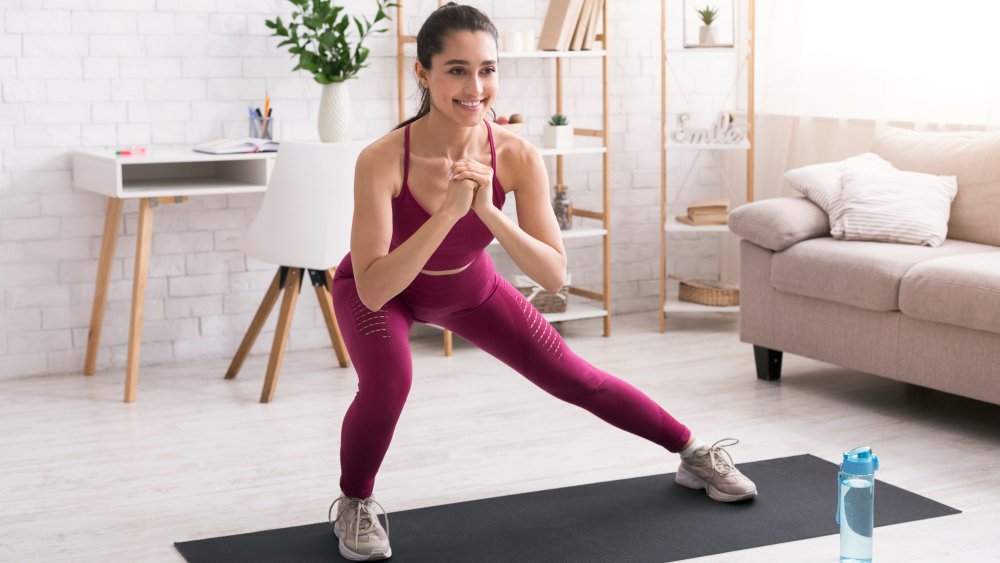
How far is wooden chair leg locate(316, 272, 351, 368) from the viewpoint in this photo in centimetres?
417

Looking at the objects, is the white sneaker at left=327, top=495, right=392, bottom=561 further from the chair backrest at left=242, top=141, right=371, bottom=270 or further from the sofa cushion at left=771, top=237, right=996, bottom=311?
the sofa cushion at left=771, top=237, right=996, bottom=311

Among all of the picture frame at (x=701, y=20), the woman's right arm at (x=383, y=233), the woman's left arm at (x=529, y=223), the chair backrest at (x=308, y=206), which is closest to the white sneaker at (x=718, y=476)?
the woman's left arm at (x=529, y=223)

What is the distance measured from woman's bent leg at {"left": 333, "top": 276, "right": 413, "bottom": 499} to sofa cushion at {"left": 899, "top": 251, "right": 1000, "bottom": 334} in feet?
5.15

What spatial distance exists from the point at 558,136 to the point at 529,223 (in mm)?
2200

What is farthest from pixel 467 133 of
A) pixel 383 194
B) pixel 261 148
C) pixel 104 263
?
pixel 104 263

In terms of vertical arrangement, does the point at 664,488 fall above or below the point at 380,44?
below

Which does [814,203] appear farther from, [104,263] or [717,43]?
[104,263]

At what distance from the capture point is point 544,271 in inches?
98.0

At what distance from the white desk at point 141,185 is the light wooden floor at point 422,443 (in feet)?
0.70

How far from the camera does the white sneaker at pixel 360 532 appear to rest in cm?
251

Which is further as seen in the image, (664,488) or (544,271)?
(664,488)

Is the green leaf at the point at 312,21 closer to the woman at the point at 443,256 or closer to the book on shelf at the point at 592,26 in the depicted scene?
the book on shelf at the point at 592,26

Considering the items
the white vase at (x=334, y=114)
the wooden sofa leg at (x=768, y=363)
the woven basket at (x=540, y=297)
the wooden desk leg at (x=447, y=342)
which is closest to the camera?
the wooden sofa leg at (x=768, y=363)

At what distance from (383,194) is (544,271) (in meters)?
0.35
